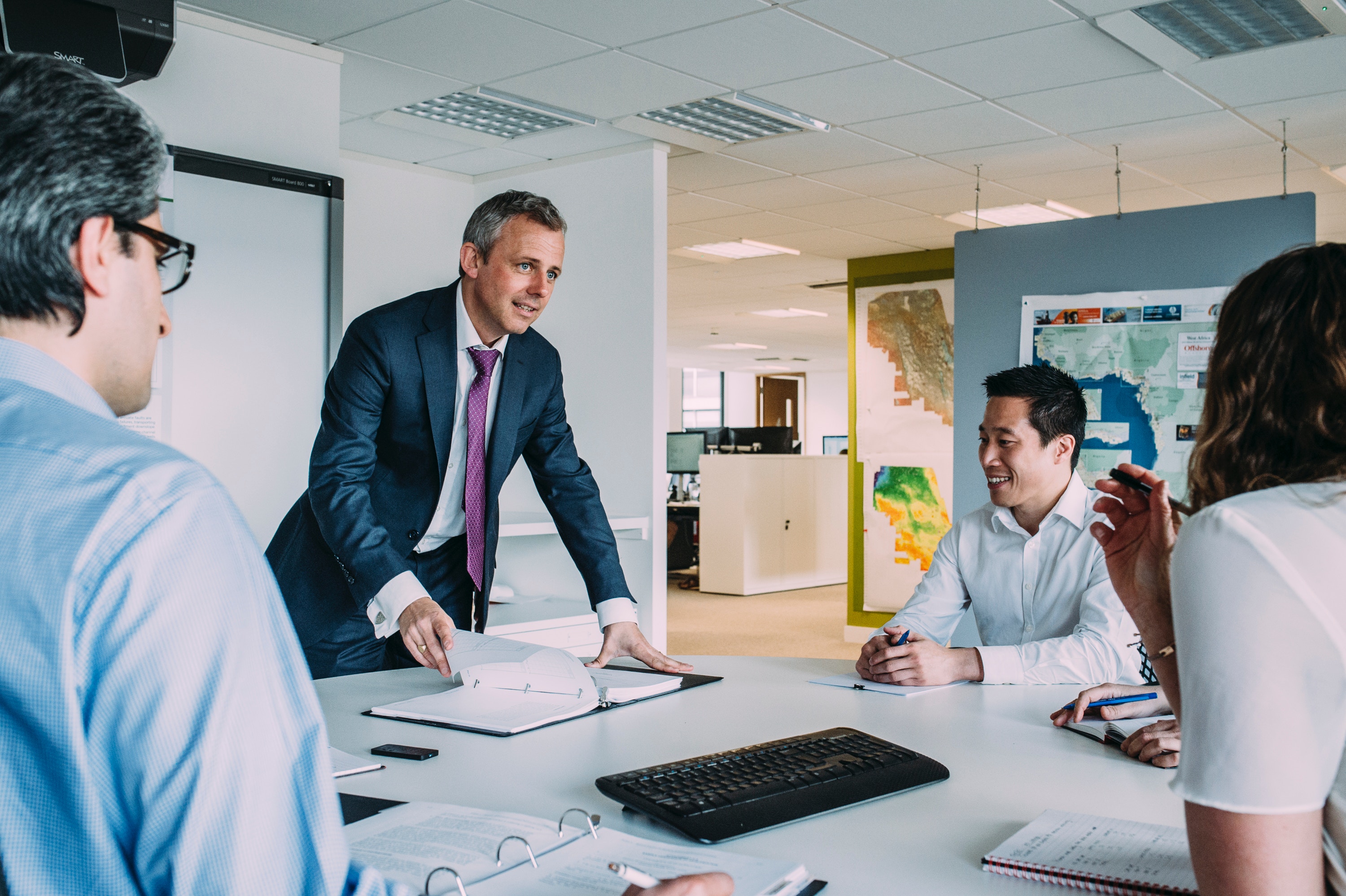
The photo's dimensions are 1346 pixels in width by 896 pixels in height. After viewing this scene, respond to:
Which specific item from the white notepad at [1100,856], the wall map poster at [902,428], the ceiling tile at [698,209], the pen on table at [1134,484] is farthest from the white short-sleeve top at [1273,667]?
the wall map poster at [902,428]

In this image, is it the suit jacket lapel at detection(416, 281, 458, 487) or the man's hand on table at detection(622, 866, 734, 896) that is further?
the suit jacket lapel at detection(416, 281, 458, 487)

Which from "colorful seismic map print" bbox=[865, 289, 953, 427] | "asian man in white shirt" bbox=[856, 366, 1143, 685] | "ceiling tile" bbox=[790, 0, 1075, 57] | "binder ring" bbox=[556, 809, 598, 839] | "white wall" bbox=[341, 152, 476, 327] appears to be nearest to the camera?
"binder ring" bbox=[556, 809, 598, 839]

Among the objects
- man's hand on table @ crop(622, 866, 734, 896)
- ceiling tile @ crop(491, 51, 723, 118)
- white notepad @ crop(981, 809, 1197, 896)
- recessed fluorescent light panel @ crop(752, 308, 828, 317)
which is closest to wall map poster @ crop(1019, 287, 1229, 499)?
ceiling tile @ crop(491, 51, 723, 118)

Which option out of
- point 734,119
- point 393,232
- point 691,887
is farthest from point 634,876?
point 393,232

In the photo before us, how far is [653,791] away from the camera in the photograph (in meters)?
1.20

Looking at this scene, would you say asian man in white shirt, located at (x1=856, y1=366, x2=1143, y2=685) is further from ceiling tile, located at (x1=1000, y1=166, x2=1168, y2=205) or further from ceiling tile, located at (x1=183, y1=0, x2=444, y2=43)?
ceiling tile, located at (x1=1000, y1=166, x2=1168, y2=205)

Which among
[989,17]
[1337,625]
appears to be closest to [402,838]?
[1337,625]

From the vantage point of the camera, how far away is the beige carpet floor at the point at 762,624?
6.50 m

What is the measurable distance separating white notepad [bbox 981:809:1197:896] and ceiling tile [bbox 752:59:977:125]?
3087 mm

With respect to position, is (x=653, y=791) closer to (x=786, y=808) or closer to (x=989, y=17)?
(x=786, y=808)

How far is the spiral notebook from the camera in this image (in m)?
0.97

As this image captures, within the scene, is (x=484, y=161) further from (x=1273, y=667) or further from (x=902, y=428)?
(x=1273, y=667)

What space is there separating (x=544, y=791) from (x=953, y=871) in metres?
0.50

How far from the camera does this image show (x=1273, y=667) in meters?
0.77
